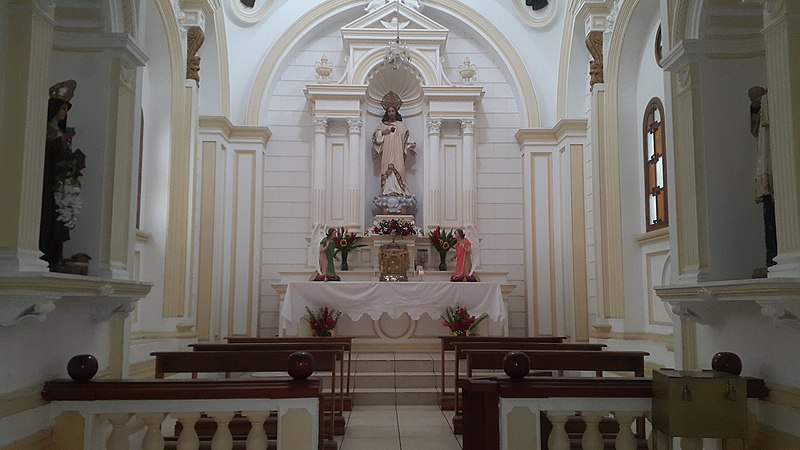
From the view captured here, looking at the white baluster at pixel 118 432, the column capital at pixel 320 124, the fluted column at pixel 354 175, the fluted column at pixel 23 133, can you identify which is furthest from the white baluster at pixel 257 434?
the column capital at pixel 320 124

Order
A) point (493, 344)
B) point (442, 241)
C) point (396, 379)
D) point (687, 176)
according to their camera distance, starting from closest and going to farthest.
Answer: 1. point (687, 176)
2. point (493, 344)
3. point (396, 379)
4. point (442, 241)

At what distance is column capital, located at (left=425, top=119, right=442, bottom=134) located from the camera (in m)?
12.0

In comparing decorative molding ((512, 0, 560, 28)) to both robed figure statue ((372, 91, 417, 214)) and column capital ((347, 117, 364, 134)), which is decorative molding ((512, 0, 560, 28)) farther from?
column capital ((347, 117, 364, 134))

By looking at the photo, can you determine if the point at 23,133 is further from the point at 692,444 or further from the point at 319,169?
the point at 319,169

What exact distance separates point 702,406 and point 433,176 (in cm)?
883

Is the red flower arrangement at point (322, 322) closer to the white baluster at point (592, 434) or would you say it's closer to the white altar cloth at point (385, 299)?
the white altar cloth at point (385, 299)

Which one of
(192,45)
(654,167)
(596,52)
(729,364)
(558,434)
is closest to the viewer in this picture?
(558,434)

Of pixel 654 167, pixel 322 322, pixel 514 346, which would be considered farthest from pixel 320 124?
pixel 514 346

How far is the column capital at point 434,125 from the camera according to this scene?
473 inches

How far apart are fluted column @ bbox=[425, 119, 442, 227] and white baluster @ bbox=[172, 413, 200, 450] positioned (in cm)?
854

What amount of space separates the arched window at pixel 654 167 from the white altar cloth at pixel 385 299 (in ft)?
7.52

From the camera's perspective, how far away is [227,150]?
11.4 m

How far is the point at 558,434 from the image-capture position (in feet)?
11.4

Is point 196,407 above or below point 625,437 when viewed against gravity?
above
